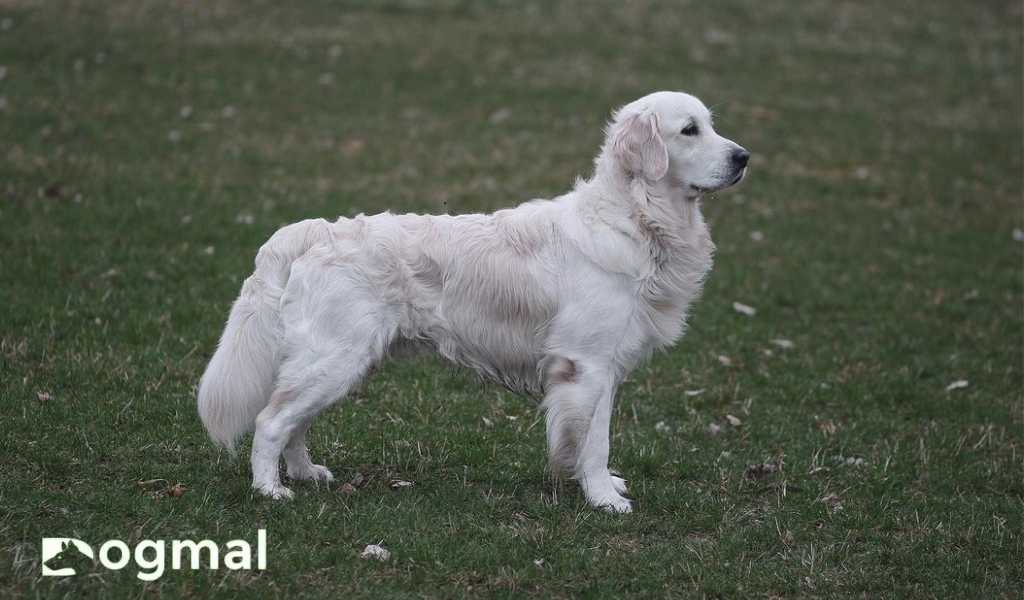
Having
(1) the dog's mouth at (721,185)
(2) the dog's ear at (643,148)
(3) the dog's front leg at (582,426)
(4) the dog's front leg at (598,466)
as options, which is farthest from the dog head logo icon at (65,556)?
(1) the dog's mouth at (721,185)

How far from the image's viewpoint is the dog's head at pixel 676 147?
211 inches

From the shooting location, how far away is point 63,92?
553 inches

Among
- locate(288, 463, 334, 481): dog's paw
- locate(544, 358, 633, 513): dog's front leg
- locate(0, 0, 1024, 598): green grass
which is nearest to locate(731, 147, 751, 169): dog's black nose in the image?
locate(544, 358, 633, 513): dog's front leg

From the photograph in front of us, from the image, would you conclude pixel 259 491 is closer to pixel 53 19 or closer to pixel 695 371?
pixel 695 371

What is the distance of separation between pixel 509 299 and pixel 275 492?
1.44m

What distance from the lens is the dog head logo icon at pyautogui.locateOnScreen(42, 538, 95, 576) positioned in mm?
4289

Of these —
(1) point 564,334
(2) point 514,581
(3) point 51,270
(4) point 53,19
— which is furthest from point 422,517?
(4) point 53,19

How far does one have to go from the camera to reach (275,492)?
5.12 meters

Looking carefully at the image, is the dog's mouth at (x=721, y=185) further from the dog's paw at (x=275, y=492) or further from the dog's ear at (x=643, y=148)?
the dog's paw at (x=275, y=492)

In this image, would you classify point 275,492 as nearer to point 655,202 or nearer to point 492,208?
point 655,202

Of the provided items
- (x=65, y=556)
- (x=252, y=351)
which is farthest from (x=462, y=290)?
(x=65, y=556)

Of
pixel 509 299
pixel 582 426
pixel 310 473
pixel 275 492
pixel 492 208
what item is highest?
pixel 509 299

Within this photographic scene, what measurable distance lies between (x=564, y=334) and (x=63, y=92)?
36.2 ft

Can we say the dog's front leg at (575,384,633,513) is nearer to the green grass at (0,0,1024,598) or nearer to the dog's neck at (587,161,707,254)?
the green grass at (0,0,1024,598)
